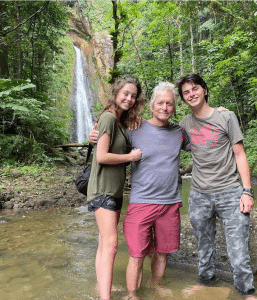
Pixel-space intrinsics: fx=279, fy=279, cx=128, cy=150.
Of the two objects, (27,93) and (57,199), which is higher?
(27,93)

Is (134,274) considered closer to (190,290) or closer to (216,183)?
(190,290)

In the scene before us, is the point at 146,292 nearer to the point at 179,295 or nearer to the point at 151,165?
the point at 179,295

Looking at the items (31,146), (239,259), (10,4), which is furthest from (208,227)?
(10,4)

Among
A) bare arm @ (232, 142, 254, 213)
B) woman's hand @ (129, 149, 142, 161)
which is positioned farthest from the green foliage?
bare arm @ (232, 142, 254, 213)

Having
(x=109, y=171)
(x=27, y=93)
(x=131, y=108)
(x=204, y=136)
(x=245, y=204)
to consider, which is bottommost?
(x=245, y=204)

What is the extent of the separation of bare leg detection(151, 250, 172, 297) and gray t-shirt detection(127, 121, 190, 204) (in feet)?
2.10

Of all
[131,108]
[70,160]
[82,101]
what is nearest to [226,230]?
[131,108]

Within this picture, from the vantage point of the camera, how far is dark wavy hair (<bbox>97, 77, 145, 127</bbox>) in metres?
2.74

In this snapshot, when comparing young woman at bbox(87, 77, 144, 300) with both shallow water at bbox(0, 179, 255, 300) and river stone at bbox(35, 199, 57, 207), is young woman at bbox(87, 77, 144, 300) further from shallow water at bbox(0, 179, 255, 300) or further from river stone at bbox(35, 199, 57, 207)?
river stone at bbox(35, 199, 57, 207)

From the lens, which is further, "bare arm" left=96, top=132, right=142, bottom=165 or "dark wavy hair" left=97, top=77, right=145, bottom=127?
"dark wavy hair" left=97, top=77, right=145, bottom=127

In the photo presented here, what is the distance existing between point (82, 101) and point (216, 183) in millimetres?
27124

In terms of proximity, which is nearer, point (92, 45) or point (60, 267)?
point (60, 267)

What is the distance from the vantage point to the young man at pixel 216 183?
2.55 m

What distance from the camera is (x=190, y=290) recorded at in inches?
115
